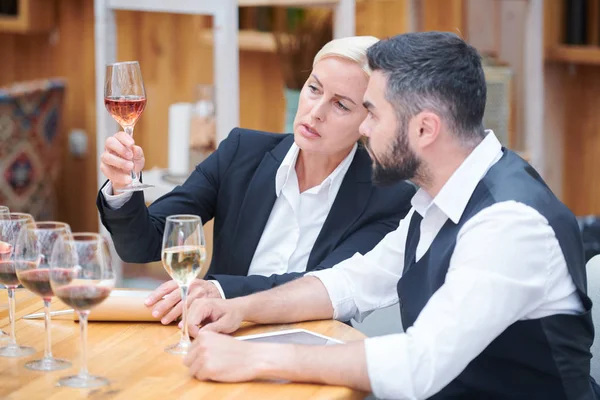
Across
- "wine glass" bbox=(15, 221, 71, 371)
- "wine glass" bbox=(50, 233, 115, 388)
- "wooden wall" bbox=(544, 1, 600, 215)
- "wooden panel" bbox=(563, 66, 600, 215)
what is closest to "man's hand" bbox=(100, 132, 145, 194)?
"wine glass" bbox=(15, 221, 71, 371)

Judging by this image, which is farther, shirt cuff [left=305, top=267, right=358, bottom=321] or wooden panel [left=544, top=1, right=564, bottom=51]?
wooden panel [left=544, top=1, right=564, bottom=51]

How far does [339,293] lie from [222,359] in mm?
445

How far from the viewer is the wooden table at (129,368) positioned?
4.83 feet

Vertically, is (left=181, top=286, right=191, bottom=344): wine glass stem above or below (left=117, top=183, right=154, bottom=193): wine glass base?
below

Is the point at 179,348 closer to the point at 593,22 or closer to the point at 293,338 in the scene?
the point at 293,338

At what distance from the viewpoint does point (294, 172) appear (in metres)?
2.34

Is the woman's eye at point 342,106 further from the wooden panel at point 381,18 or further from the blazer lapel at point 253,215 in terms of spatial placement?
the wooden panel at point 381,18

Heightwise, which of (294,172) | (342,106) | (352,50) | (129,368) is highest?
(352,50)

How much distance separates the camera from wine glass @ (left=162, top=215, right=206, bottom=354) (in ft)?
5.39

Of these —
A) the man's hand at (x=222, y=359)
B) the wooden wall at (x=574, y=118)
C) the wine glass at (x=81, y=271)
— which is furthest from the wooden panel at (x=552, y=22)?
the wine glass at (x=81, y=271)

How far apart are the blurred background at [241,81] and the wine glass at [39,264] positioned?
5.61ft

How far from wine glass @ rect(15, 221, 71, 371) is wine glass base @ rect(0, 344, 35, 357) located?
2.1 inches

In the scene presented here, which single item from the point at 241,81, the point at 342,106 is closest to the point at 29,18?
the point at 241,81

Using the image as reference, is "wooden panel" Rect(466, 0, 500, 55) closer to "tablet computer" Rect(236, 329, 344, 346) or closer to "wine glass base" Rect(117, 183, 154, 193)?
"wine glass base" Rect(117, 183, 154, 193)
